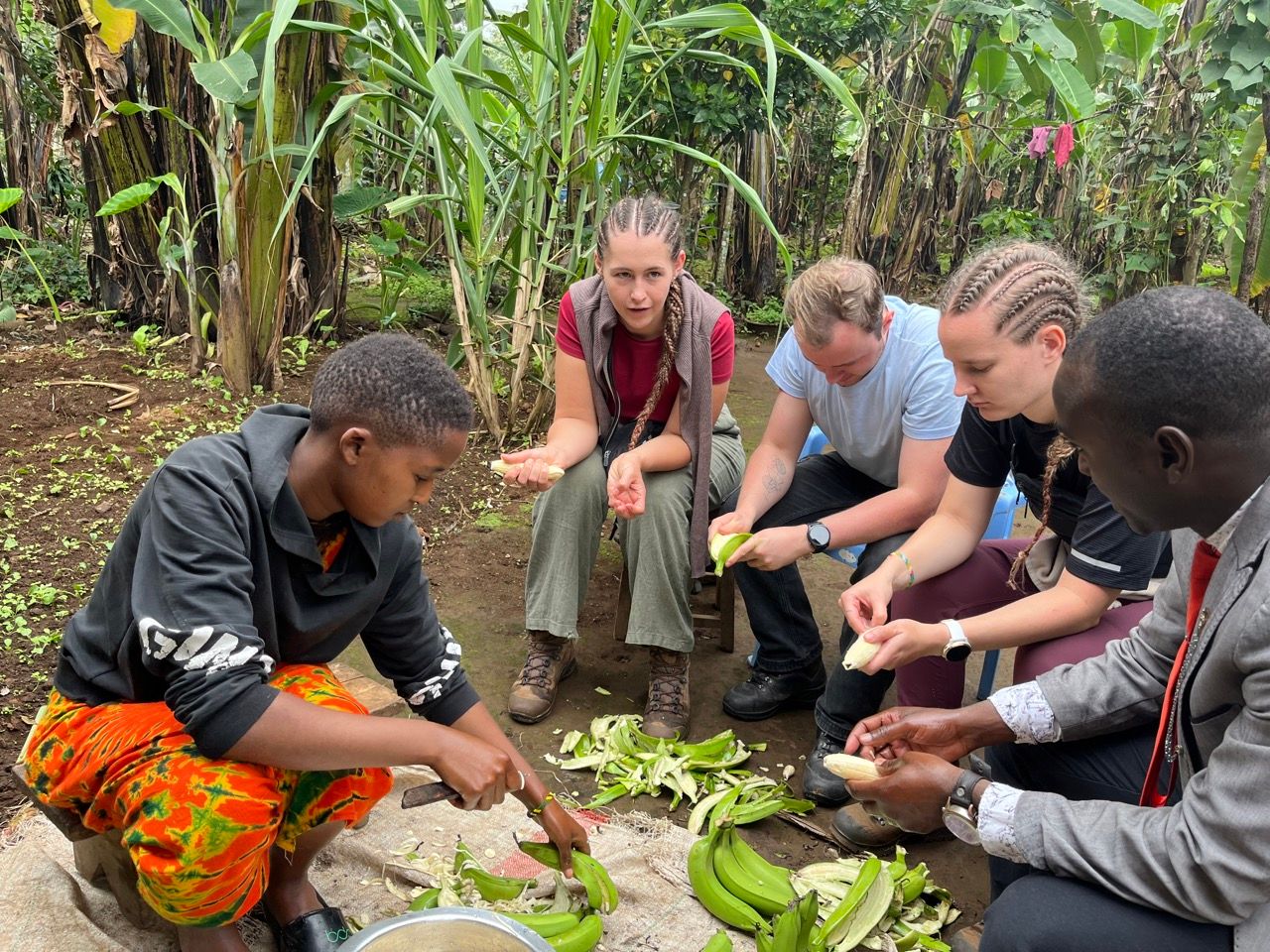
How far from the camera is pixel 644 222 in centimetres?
288

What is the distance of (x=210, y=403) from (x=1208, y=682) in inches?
160

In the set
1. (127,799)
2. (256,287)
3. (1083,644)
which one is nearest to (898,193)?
(256,287)

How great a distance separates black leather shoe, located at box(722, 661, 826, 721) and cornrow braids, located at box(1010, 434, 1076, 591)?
0.76 m

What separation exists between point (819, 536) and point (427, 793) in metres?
1.40

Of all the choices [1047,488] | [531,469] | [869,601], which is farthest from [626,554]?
[1047,488]

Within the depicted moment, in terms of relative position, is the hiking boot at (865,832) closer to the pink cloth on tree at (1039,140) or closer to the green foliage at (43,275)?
the green foliage at (43,275)

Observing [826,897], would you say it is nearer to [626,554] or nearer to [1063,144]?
[626,554]

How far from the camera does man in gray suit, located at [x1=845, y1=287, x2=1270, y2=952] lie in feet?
4.66

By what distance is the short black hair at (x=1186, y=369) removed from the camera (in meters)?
1.41

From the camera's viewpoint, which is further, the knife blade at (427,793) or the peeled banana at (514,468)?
the peeled banana at (514,468)

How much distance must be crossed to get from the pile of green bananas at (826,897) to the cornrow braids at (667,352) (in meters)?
1.27

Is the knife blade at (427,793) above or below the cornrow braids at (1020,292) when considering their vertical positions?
below

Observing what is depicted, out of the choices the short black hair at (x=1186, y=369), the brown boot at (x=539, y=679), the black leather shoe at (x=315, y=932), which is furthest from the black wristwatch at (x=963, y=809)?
the brown boot at (x=539, y=679)

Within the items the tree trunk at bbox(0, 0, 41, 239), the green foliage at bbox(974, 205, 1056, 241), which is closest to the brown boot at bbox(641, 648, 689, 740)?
the tree trunk at bbox(0, 0, 41, 239)
